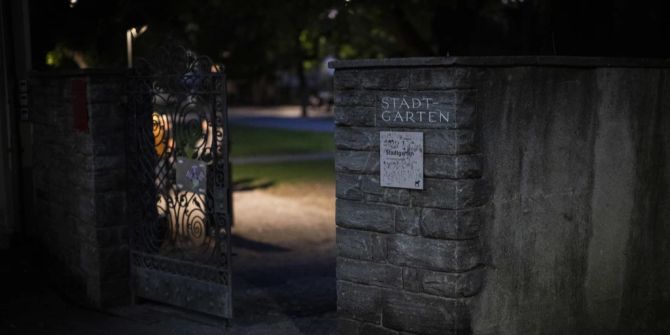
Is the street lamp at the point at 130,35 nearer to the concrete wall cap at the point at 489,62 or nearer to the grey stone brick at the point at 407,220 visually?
the concrete wall cap at the point at 489,62

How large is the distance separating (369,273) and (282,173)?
13.8 meters

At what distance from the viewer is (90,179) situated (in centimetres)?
776

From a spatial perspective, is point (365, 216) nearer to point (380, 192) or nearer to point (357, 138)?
point (380, 192)

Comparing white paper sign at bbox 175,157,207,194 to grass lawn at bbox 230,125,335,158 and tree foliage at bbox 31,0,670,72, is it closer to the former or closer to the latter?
tree foliage at bbox 31,0,670,72

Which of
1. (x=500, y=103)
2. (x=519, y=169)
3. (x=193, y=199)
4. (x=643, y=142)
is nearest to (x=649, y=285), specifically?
(x=643, y=142)

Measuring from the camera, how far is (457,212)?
537cm

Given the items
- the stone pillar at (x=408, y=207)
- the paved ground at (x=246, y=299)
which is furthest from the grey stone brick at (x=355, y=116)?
the paved ground at (x=246, y=299)

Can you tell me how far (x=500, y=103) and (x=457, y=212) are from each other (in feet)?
2.44

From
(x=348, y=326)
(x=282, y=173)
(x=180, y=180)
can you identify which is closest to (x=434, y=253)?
(x=348, y=326)

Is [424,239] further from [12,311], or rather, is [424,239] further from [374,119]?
[12,311]

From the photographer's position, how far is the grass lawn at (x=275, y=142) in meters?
25.5

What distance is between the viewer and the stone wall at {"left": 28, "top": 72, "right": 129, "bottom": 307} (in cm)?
769

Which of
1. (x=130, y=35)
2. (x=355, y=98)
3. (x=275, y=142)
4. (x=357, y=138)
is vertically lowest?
(x=275, y=142)

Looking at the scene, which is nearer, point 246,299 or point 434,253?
point 434,253
